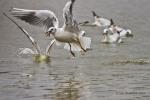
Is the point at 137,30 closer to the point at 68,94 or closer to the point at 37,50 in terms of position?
the point at 37,50

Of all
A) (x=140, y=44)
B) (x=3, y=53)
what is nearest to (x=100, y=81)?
(x=3, y=53)

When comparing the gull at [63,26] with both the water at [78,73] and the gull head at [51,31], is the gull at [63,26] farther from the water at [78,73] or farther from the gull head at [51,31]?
the water at [78,73]

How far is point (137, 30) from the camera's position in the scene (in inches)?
1141

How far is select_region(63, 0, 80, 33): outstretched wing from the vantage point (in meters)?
13.7

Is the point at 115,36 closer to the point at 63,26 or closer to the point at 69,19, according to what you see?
the point at 63,26

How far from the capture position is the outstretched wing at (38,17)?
15414mm

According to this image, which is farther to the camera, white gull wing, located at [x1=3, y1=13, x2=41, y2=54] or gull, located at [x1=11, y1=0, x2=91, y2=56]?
white gull wing, located at [x1=3, y1=13, x2=41, y2=54]

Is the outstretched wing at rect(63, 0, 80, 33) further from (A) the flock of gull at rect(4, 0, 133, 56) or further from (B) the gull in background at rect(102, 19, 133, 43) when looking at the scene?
(B) the gull in background at rect(102, 19, 133, 43)

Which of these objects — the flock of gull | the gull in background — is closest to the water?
the gull in background

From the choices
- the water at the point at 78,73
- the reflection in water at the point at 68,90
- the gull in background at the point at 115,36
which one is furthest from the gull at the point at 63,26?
the gull in background at the point at 115,36

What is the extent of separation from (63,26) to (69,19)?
55cm

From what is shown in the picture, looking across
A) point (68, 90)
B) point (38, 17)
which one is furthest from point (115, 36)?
point (68, 90)

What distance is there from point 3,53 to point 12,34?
7.63 m

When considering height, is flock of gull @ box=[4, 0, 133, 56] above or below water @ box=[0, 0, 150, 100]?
above
